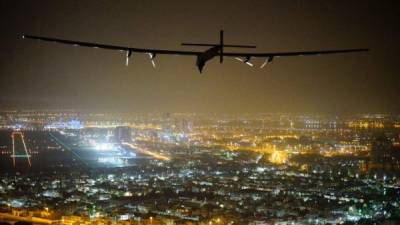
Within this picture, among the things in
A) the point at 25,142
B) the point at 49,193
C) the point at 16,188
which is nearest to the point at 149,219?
the point at 49,193

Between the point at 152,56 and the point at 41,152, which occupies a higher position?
the point at 152,56

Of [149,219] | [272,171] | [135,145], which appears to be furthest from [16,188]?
[135,145]

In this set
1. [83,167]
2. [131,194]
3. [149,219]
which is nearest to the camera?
[149,219]

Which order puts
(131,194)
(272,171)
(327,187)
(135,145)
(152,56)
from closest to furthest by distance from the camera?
1. (152,56)
2. (131,194)
3. (327,187)
4. (272,171)
5. (135,145)

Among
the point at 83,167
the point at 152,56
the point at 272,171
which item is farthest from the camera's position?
the point at 83,167

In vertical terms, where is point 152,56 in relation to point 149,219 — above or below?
above

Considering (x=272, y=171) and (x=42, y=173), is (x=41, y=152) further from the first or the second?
(x=272, y=171)

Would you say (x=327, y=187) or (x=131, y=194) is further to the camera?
(x=327, y=187)

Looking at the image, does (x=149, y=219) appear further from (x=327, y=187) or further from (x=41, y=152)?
(x=41, y=152)

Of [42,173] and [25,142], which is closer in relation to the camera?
[42,173]
